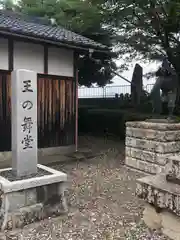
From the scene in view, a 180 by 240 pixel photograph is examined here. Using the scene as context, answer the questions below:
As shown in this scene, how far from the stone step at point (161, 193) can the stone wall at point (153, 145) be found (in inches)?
100

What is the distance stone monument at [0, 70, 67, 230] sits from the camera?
11.8 ft

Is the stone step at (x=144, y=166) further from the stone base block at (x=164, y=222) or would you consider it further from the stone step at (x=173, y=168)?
the stone step at (x=173, y=168)

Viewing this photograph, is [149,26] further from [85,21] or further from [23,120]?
[23,120]

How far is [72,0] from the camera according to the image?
30.1 feet

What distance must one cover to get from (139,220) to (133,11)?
7289 mm

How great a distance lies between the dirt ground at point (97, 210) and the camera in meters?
3.36

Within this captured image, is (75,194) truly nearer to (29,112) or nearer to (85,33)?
(29,112)

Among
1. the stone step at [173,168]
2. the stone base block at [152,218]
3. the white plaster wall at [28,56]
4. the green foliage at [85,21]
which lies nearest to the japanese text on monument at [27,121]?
the stone base block at [152,218]

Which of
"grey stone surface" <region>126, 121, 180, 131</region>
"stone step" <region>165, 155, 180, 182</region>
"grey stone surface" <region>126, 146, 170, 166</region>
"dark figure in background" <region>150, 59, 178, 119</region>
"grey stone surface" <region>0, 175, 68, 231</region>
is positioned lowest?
"grey stone surface" <region>0, 175, 68, 231</region>

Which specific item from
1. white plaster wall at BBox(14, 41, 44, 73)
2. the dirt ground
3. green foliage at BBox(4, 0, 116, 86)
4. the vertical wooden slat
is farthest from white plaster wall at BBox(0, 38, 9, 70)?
the dirt ground

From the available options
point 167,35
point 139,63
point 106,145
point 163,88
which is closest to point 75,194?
point 106,145

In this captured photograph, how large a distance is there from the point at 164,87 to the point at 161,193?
9.62 meters

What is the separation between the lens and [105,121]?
12.3 m

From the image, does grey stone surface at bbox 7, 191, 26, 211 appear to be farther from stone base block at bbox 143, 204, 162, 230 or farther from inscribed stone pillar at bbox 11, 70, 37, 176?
stone base block at bbox 143, 204, 162, 230
